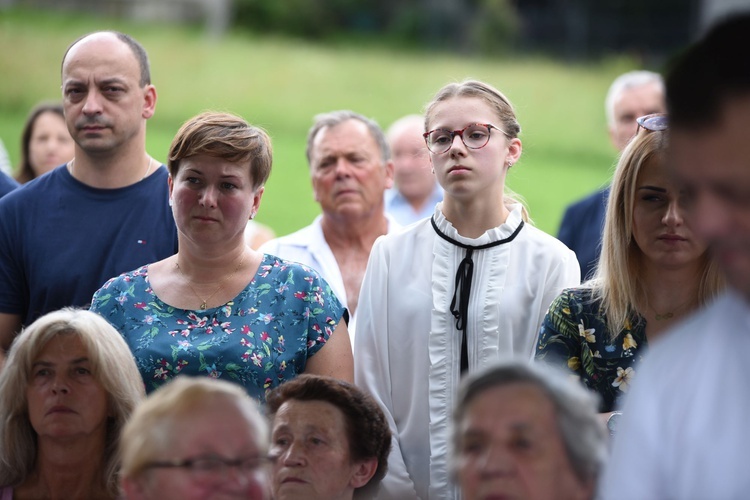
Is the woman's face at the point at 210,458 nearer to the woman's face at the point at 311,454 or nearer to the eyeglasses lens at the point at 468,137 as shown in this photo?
the woman's face at the point at 311,454

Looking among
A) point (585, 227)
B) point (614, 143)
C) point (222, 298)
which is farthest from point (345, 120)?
point (222, 298)

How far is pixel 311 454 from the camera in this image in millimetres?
2836

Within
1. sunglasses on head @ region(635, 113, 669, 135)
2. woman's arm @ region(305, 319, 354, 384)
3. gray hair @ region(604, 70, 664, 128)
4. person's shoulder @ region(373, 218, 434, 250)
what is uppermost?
gray hair @ region(604, 70, 664, 128)

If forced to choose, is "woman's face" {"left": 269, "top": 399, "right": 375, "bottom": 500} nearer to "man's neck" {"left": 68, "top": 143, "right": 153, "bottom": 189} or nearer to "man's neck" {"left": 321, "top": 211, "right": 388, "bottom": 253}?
"man's neck" {"left": 68, "top": 143, "right": 153, "bottom": 189}

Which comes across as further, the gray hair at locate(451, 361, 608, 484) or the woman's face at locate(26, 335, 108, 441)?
the woman's face at locate(26, 335, 108, 441)

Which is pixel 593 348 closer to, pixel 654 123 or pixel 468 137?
pixel 654 123

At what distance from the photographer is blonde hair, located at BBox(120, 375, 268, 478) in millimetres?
2043

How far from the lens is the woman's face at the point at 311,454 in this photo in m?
2.79

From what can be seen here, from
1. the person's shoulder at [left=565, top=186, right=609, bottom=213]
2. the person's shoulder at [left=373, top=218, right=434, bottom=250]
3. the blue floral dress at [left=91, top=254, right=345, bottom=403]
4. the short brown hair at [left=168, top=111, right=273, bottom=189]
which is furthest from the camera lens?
the person's shoulder at [left=565, top=186, right=609, bottom=213]

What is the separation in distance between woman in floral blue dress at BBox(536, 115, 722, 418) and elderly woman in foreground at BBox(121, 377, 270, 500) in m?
1.02

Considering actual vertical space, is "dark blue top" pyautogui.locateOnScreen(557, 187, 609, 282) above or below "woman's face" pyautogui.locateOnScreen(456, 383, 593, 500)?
above

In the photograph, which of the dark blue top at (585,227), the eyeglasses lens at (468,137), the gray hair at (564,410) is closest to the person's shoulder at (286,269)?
the eyeglasses lens at (468,137)

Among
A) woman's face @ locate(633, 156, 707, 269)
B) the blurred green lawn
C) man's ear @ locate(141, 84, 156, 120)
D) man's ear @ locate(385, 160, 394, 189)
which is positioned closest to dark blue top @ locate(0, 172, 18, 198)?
man's ear @ locate(141, 84, 156, 120)

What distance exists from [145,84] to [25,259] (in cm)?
81
